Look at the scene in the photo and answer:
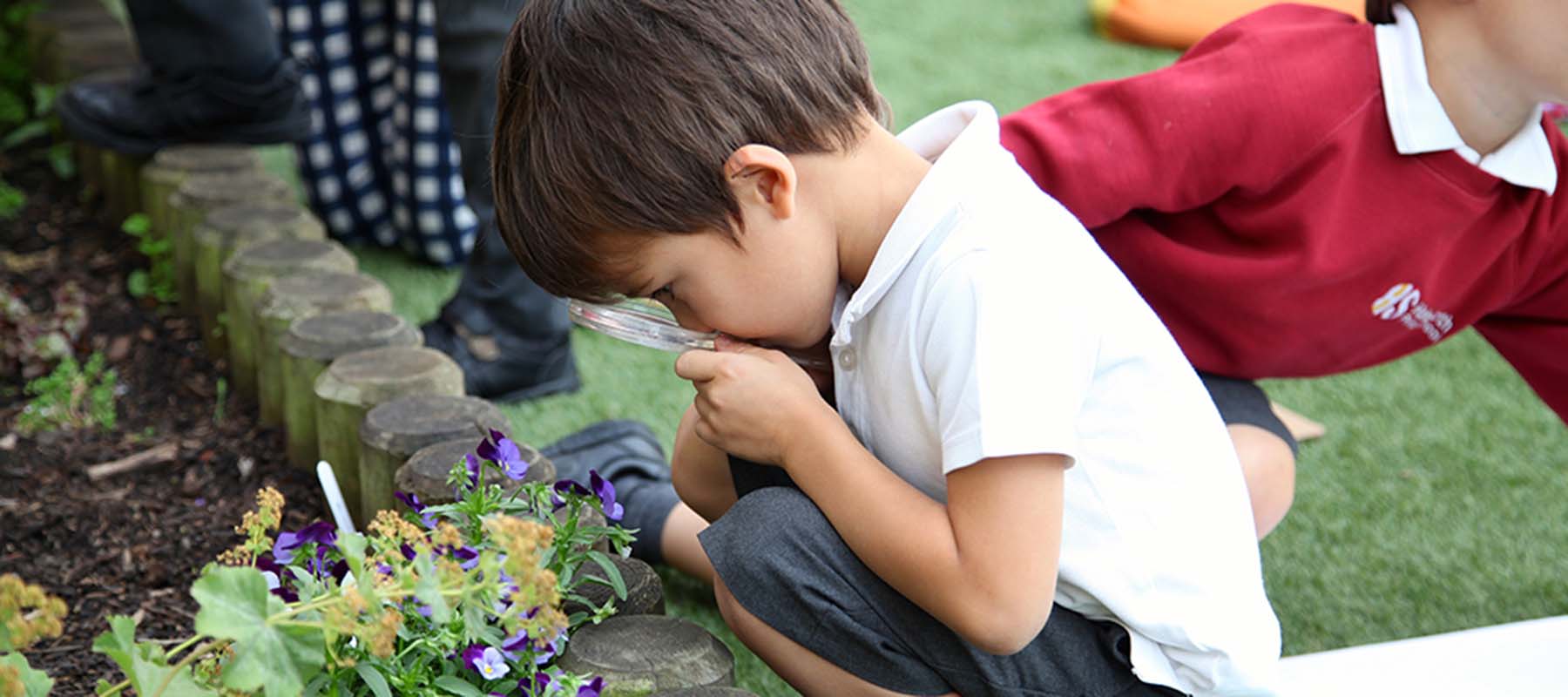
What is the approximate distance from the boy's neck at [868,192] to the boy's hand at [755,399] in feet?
0.33

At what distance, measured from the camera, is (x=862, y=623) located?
119 centimetres

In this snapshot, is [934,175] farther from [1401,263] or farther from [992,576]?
[1401,263]

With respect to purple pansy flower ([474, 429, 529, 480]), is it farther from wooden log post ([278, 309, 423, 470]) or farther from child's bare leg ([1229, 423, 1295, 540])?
child's bare leg ([1229, 423, 1295, 540])

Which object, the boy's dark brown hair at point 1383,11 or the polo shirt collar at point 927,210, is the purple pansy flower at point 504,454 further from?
the boy's dark brown hair at point 1383,11

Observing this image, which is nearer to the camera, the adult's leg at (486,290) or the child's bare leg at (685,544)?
the child's bare leg at (685,544)

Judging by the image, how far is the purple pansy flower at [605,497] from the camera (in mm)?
1173

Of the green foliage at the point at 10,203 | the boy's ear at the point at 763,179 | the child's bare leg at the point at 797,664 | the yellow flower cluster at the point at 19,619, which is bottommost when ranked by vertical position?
the green foliage at the point at 10,203

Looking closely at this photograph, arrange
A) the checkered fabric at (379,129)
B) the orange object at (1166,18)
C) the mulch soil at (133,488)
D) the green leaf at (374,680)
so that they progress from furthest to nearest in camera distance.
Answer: the orange object at (1166,18)
the checkered fabric at (379,129)
the mulch soil at (133,488)
the green leaf at (374,680)

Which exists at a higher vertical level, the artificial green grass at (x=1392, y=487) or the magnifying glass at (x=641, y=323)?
the magnifying glass at (x=641, y=323)

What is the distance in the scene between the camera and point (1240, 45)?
1.53 metres

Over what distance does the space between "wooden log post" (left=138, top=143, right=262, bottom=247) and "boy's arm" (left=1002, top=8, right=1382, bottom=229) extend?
4.40 ft

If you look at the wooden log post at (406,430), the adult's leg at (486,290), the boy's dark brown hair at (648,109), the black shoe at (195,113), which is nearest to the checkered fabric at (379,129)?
the black shoe at (195,113)

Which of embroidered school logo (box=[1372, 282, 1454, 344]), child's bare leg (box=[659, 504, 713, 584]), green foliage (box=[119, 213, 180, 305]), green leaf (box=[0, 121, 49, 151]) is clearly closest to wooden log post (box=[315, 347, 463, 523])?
child's bare leg (box=[659, 504, 713, 584])

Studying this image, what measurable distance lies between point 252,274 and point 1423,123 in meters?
1.39
